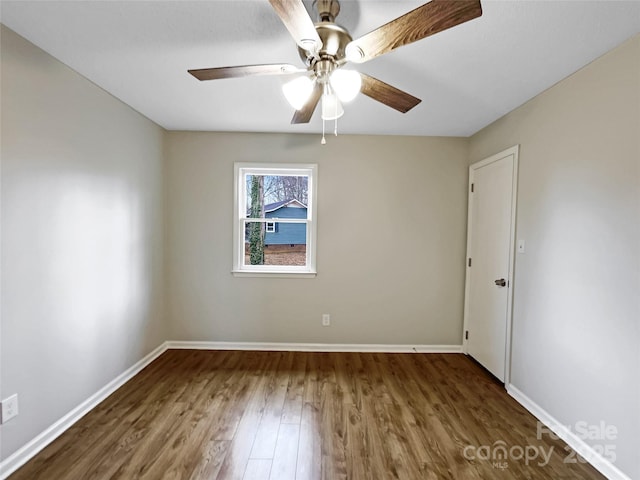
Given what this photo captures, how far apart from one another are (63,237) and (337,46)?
207 centimetres

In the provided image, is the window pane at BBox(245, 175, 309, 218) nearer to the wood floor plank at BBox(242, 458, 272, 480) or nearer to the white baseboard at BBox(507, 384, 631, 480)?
the wood floor plank at BBox(242, 458, 272, 480)

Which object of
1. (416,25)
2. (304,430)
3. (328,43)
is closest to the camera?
(416,25)

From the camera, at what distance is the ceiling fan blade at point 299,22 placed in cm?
97

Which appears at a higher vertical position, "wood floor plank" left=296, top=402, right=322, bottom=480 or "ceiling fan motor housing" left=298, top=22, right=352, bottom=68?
"ceiling fan motor housing" left=298, top=22, right=352, bottom=68

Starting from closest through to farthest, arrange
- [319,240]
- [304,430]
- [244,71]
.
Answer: [244,71] < [304,430] < [319,240]

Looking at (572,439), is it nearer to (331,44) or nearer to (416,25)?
(416,25)

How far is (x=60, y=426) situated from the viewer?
1.84 meters

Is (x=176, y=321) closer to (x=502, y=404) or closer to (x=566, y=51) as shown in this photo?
(x=502, y=404)

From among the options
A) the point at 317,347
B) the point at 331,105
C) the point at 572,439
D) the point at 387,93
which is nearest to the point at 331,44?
the point at 331,105

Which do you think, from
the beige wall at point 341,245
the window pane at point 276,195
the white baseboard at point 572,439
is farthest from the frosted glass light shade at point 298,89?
the white baseboard at point 572,439

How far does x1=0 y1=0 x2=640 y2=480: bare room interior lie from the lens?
1.49 meters

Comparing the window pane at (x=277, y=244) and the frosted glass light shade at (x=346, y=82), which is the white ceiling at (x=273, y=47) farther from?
the window pane at (x=277, y=244)

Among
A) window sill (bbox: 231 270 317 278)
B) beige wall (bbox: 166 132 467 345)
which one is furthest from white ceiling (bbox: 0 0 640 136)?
window sill (bbox: 231 270 317 278)

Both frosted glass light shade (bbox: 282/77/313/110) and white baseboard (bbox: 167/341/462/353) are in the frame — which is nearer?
frosted glass light shade (bbox: 282/77/313/110)
